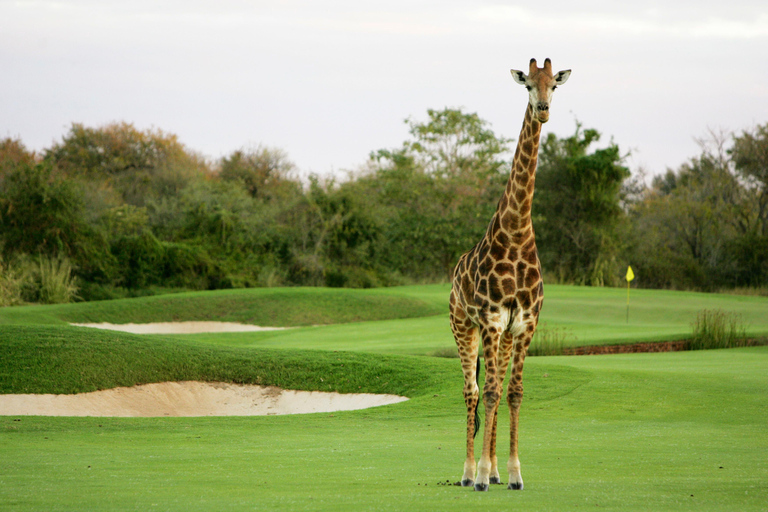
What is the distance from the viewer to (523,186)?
6.08 m

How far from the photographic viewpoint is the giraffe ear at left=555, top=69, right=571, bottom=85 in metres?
5.63

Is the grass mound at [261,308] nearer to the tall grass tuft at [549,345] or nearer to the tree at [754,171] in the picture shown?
the tall grass tuft at [549,345]

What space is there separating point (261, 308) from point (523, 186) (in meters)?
20.0

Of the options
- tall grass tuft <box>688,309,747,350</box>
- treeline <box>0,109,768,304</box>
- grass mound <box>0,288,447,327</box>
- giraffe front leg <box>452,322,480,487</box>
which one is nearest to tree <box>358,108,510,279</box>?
treeline <box>0,109,768,304</box>

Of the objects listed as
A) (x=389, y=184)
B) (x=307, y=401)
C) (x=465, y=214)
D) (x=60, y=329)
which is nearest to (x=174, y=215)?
(x=389, y=184)

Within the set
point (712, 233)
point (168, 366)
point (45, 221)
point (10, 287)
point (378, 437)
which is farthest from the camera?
point (712, 233)

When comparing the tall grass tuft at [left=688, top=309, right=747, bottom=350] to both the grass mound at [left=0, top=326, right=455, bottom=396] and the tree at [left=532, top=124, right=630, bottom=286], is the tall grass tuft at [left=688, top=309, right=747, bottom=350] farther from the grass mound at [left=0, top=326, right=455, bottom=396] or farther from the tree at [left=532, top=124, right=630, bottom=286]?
the tree at [left=532, top=124, right=630, bottom=286]

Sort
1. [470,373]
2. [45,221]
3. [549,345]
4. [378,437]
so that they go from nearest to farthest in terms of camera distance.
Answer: [470,373]
[378,437]
[549,345]
[45,221]

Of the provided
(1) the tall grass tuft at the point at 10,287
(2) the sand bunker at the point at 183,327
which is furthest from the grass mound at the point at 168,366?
(1) the tall grass tuft at the point at 10,287

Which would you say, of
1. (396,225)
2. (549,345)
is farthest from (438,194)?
(549,345)

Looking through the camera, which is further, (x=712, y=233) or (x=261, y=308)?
(x=712, y=233)

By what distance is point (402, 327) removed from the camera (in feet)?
72.2

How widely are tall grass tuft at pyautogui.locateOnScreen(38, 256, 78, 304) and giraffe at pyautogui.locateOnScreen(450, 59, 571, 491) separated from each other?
72.3ft

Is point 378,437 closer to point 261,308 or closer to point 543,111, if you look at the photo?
point 543,111
